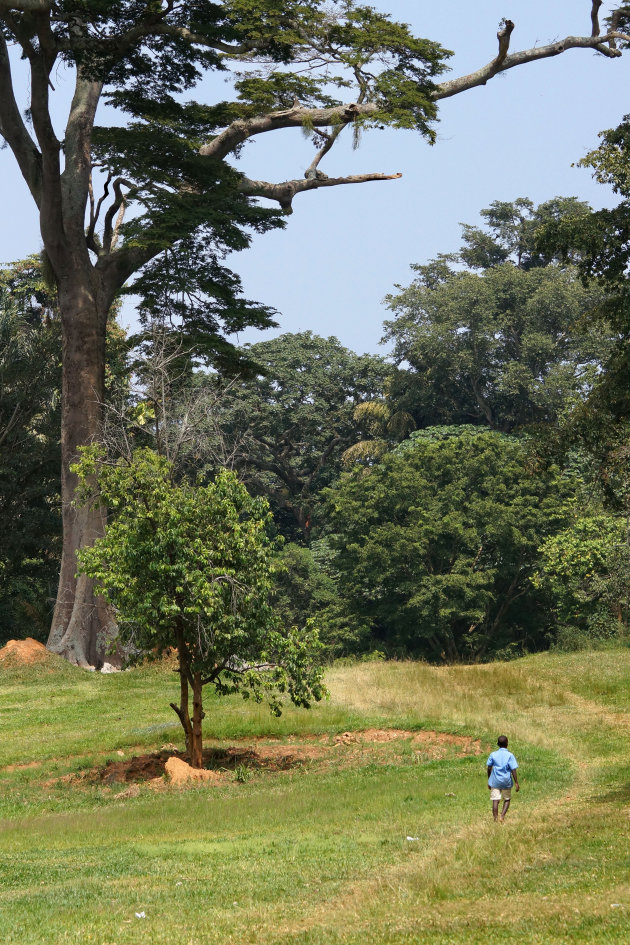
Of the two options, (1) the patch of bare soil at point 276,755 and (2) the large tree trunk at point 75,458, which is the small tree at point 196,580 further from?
(2) the large tree trunk at point 75,458

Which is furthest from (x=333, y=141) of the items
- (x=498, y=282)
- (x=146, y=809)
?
(x=498, y=282)

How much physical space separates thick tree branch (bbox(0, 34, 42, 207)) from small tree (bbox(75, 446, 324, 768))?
51.0 feet

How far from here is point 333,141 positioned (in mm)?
32688

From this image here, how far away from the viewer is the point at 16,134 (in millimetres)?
32344

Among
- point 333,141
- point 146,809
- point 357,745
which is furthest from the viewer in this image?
point 333,141

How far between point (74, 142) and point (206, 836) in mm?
24362

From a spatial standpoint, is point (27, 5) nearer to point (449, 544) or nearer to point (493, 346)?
point (449, 544)

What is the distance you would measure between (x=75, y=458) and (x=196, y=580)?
520 inches

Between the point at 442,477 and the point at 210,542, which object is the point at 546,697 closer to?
the point at 210,542

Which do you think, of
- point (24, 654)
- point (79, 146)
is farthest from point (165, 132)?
point (24, 654)

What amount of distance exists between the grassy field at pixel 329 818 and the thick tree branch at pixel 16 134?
46.4ft

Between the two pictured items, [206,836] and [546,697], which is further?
[546,697]

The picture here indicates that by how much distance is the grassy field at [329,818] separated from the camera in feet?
31.7

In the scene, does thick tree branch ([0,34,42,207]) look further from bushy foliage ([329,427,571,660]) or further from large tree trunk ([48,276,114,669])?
bushy foliage ([329,427,571,660])
